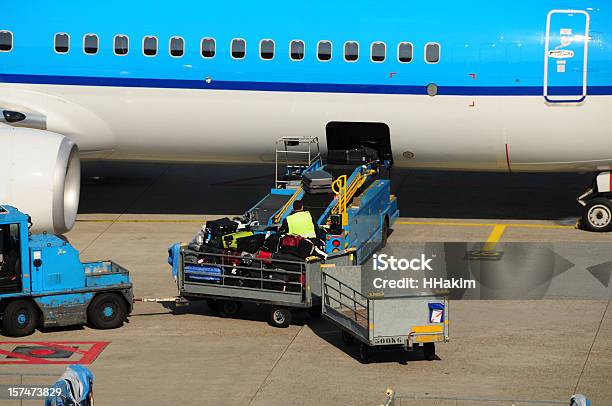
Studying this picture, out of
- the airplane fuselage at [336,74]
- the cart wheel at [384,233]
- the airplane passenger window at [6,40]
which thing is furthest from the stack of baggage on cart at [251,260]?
the airplane passenger window at [6,40]

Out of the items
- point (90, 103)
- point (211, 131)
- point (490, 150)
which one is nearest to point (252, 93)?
point (211, 131)

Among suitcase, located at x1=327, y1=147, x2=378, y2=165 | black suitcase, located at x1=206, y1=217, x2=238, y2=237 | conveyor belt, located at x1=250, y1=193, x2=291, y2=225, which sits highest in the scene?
suitcase, located at x1=327, y1=147, x2=378, y2=165

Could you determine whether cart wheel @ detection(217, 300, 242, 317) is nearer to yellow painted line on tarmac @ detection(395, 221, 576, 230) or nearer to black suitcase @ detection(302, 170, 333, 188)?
black suitcase @ detection(302, 170, 333, 188)

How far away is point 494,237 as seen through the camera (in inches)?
987

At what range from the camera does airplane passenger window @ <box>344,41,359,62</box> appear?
78.2ft

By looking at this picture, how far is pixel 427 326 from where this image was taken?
55.6ft

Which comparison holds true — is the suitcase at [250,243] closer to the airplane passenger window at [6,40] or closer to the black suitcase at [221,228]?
the black suitcase at [221,228]

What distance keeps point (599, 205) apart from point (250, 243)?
352 inches

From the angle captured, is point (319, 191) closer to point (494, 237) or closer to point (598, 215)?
point (494, 237)

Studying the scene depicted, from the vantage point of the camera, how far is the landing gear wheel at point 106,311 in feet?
61.5

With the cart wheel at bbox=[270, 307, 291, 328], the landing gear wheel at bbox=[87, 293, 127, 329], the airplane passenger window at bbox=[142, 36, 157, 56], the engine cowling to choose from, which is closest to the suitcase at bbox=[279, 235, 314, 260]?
the cart wheel at bbox=[270, 307, 291, 328]

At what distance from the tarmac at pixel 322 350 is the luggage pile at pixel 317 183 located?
8.23ft

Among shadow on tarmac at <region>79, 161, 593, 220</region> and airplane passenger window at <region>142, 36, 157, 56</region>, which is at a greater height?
airplane passenger window at <region>142, 36, 157, 56</region>

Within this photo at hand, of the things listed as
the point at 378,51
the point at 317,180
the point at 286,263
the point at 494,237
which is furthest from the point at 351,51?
the point at 286,263
